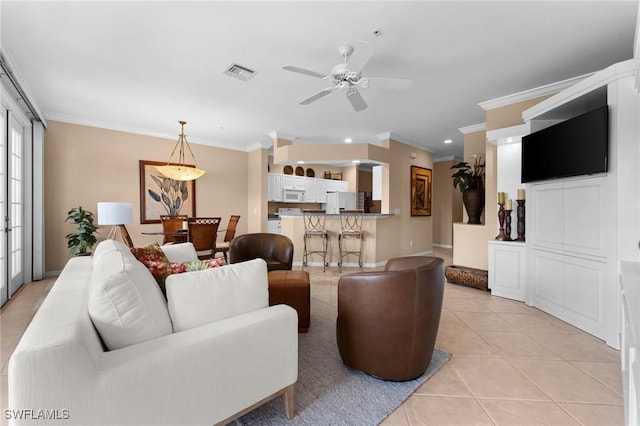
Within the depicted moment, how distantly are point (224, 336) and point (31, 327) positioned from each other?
655 mm

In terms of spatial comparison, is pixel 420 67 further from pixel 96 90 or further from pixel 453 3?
pixel 96 90

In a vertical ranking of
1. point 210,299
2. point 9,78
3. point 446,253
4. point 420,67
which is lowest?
point 446,253

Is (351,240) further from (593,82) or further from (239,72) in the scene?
(593,82)

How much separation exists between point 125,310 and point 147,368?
0.82ft

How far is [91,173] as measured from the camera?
15.9 feet

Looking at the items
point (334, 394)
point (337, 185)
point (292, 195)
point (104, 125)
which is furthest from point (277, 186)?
point (334, 394)

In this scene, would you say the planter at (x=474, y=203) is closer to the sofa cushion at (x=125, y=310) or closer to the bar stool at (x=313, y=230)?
the bar stool at (x=313, y=230)

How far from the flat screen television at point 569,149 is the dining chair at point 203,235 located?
151 inches

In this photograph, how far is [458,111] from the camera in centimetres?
434

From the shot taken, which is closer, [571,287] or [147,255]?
[147,255]

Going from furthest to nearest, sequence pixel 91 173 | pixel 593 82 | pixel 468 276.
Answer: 1. pixel 91 173
2. pixel 468 276
3. pixel 593 82

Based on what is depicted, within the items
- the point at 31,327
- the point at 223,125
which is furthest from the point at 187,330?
the point at 223,125

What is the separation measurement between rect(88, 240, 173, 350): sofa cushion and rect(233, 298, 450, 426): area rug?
731 mm

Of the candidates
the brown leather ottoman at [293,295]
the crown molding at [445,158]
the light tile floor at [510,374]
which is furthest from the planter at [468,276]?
the crown molding at [445,158]
